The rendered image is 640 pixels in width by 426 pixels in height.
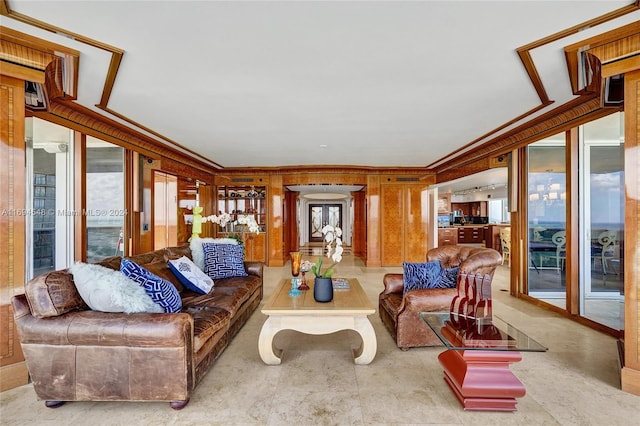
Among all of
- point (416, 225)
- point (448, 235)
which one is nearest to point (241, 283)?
point (416, 225)

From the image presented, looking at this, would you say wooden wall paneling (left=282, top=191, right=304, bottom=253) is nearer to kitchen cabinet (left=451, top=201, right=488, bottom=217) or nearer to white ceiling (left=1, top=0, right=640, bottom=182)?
white ceiling (left=1, top=0, right=640, bottom=182)

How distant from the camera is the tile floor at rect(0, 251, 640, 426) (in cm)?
196

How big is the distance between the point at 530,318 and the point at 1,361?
17.2 feet

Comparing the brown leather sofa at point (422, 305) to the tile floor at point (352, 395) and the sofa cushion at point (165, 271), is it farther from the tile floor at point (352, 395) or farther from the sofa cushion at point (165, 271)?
the sofa cushion at point (165, 271)

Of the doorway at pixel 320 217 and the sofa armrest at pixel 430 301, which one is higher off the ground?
the doorway at pixel 320 217

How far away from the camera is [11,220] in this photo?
2.44 metres

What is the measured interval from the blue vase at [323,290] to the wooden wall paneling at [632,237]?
2.21m

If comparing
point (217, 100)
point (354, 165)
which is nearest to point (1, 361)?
point (217, 100)

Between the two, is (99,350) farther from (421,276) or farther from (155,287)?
(421,276)

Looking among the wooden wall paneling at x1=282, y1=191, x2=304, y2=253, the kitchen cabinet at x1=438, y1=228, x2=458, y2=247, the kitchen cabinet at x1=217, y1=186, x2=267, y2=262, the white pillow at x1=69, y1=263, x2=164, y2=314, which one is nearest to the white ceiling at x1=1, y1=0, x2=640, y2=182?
the white pillow at x1=69, y1=263, x2=164, y2=314

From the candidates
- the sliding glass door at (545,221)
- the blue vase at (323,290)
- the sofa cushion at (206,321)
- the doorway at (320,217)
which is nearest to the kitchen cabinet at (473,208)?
the doorway at (320,217)

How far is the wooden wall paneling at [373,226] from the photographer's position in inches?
312

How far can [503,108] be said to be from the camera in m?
3.60

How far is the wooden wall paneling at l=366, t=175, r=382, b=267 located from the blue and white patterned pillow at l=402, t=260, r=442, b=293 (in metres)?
4.57
